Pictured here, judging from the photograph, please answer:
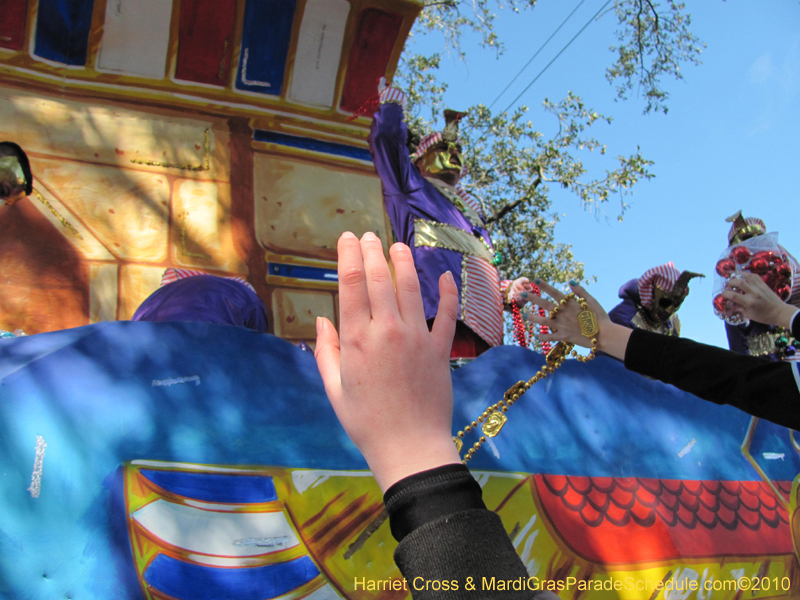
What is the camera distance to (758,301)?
1551 mm

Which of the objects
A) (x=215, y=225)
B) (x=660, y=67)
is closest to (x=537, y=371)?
(x=215, y=225)

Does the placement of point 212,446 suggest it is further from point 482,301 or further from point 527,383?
point 482,301

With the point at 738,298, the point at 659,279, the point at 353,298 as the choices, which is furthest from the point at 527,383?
the point at 659,279

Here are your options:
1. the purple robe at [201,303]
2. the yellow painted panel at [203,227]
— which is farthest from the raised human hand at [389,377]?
the yellow painted panel at [203,227]

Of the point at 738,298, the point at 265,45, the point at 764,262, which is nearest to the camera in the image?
the point at 738,298

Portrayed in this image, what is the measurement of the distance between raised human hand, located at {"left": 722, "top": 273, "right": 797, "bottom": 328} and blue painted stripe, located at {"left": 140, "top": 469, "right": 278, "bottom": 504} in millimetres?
1351

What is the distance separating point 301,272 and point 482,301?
3.71ft

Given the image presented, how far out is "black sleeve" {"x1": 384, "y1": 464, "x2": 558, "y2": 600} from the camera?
531 millimetres

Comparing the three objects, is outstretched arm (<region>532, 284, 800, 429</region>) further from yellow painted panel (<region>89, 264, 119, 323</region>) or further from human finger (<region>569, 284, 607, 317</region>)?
yellow painted panel (<region>89, 264, 119, 323</region>)

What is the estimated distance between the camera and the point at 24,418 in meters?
1.11

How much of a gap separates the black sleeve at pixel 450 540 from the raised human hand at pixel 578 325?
886 millimetres

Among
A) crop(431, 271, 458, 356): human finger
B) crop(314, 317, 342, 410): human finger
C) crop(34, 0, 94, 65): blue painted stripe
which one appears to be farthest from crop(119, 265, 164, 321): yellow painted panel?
crop(431, 271, 458, 356): human finger

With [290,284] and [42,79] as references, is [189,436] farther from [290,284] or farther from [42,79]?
[42,79]

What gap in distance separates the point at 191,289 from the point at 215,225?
1535 mm
